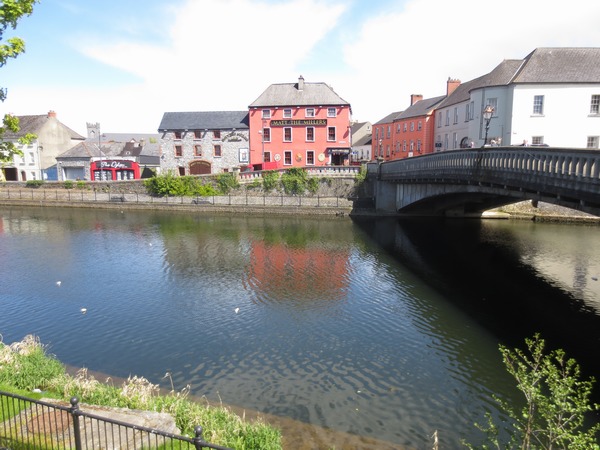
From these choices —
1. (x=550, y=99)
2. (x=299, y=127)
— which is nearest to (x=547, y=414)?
(x=550, y=99)

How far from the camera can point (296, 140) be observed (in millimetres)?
57312

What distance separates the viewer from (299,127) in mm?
56875

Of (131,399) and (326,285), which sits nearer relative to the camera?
(131,399)

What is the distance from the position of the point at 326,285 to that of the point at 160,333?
9765mm

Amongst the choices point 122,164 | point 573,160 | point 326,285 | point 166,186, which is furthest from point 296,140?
point 573,160

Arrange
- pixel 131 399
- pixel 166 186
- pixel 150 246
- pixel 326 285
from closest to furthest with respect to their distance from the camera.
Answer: pixel 131 399 < pixel 326 285 < pixel 150 246 < pixel 166 186

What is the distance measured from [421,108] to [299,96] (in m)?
21.0

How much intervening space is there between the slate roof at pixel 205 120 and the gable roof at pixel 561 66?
34871mm

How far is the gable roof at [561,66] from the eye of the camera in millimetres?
40312

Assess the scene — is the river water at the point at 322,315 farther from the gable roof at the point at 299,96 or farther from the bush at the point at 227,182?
the gable roof at the point at 299,96

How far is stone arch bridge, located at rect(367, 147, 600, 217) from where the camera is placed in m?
15.6

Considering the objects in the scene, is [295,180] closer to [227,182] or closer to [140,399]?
[227,182]

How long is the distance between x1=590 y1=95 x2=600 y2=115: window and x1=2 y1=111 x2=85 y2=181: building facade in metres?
75.1

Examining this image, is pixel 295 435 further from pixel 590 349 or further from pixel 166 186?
pixel 166 186
